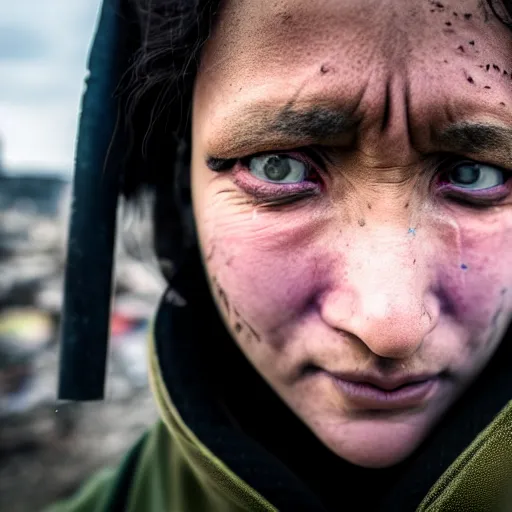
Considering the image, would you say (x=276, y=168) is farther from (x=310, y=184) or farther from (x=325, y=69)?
(x=325, y=69)

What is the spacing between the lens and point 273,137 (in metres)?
0.94

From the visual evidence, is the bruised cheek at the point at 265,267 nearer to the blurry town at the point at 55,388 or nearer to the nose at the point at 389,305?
the nose at the point at 389,305

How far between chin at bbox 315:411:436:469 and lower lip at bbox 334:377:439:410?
34mm

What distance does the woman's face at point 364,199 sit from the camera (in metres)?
0.88

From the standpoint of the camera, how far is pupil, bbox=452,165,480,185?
0.97 meters

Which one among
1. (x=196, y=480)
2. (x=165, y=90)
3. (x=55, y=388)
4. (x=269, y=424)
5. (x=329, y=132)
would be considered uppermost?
(x=165, y=90)

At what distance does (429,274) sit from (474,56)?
0.34 metres

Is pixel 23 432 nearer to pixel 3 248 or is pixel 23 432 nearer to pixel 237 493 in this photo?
pixel 237 493

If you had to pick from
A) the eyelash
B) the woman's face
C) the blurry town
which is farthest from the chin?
the blurry town

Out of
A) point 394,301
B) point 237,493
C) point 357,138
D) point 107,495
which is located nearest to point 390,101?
point 357,138

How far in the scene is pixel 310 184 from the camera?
0.99 meters

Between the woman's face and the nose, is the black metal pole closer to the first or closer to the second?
the woman's face

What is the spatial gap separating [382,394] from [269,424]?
16.9 inches

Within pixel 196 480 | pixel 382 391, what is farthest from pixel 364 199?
pixel 196 480
